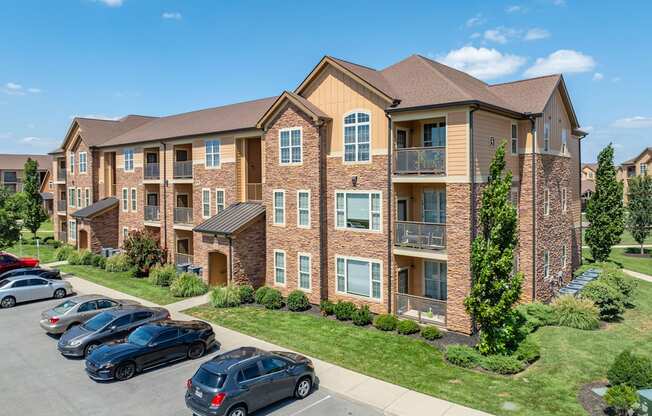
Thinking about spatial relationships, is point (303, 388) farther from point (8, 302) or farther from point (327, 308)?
point (8, 302)

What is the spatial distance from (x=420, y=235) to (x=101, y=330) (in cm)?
1327

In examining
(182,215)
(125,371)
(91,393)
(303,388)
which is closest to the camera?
(303,388)

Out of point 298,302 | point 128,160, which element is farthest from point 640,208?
point 128,160

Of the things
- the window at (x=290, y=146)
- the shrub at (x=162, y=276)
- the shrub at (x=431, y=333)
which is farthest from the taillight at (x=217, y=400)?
the shrub at (x=162, y=276)

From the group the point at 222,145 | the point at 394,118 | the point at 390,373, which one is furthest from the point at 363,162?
the point at 222,145

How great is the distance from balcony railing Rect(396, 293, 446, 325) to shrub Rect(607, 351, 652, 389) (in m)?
6.81

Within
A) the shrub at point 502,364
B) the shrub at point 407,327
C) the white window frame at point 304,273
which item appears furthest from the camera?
the white window frame at point 304,273

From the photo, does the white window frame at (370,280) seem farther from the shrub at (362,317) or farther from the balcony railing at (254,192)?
the balcony railing at (254,192)

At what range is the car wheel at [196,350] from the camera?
16.5 meters

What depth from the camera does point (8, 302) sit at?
953 inches

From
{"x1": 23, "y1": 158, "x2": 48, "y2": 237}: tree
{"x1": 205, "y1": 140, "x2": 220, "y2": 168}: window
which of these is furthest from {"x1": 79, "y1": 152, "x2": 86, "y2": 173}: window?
{"x1": 205, "y1": 140, "x2": 220, "y2": 168}: window

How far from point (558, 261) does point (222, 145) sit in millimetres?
21269

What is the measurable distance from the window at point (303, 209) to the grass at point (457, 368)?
15.2 ft

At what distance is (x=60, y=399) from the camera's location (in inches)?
530
